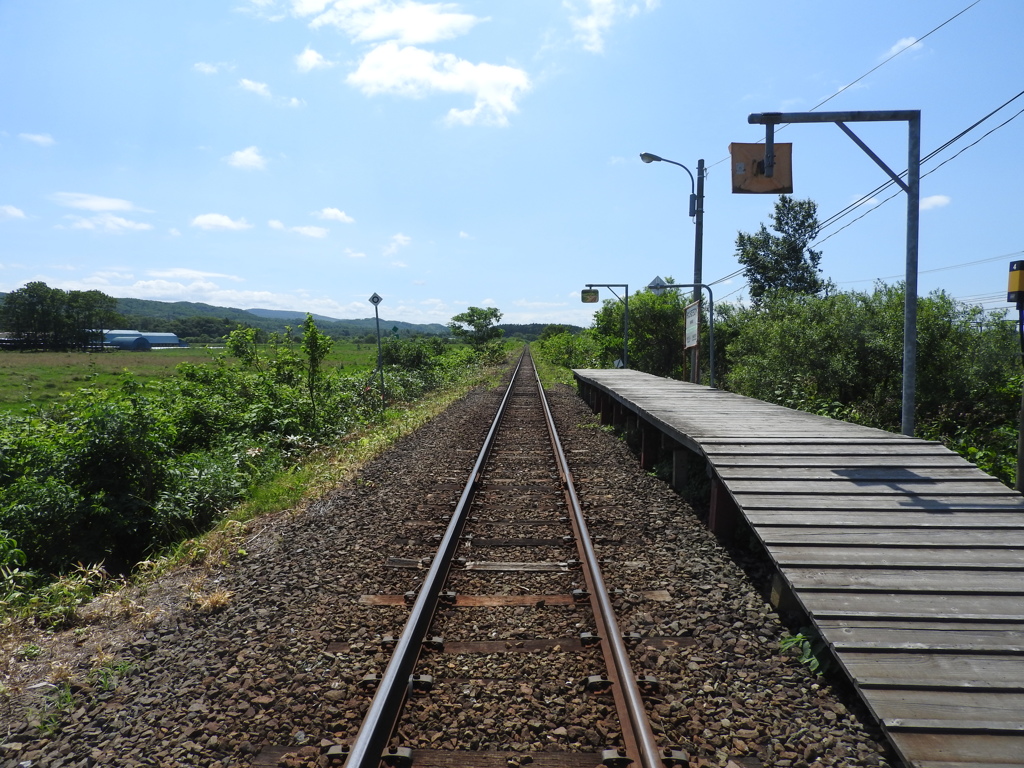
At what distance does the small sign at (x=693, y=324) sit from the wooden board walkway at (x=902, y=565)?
5.83 m

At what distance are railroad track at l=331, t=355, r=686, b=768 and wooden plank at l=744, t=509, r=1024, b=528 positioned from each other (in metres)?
1.29

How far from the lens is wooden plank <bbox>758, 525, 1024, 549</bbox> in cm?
397

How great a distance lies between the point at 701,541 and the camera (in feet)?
18.2

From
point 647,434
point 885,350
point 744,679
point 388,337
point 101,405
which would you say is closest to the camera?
point 744,679

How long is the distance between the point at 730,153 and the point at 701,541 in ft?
17.9

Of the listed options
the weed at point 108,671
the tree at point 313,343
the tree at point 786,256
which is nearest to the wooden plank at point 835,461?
the weed at point 108,671

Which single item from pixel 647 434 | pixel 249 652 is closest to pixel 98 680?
pixel 249 652

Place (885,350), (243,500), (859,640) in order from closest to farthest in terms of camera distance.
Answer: (859,640) → (243,500) → (885,350)

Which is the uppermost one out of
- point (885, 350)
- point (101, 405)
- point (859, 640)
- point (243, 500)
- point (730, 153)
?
point (730, 153)

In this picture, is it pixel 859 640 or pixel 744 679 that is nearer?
pixel 859 640

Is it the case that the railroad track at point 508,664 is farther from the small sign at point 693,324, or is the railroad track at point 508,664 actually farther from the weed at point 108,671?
the small sign at point 693,324

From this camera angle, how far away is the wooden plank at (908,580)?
349cm

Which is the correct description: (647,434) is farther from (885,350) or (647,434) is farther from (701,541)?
(885,350)

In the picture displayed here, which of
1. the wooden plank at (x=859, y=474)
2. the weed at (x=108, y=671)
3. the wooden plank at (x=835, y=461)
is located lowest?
the weed at (x=108, y=671)
